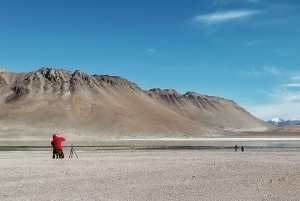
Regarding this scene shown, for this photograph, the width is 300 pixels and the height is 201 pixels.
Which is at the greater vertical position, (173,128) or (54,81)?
(54,81)

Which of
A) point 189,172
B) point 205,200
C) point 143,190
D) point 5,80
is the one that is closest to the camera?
point 205,200

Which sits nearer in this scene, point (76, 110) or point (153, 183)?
point (153, 183)

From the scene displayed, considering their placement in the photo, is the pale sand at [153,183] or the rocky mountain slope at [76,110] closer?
the pale sand at [153,183]

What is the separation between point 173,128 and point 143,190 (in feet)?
488

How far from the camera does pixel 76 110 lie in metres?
154

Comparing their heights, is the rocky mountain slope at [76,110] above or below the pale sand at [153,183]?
above

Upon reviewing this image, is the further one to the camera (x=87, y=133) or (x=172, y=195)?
(x=87, y=133)

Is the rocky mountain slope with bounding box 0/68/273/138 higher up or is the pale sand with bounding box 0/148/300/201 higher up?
the rocky mountain slope with bounding box 0/68/273/138

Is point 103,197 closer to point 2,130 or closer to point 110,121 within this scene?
point 2,130

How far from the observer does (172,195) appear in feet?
46.6

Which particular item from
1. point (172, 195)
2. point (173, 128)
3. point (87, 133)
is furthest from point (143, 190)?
point (173, 128)

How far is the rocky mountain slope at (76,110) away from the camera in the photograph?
445 ft

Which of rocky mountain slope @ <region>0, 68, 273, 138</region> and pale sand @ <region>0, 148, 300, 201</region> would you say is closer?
pale sand @ <region>0, 148, 300, 201</region>

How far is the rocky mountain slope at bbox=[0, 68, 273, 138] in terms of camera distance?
135625 millimetres
